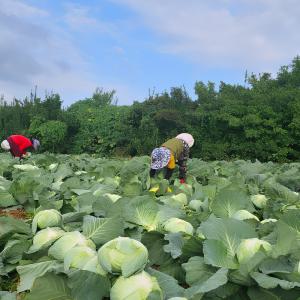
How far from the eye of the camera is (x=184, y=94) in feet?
125

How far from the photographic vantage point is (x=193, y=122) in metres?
35.2

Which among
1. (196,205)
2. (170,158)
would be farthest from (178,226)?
(170,158)

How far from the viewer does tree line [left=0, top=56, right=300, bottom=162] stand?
30.8 meters

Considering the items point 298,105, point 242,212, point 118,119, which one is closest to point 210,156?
point 298,105

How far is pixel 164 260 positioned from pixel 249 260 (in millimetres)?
519

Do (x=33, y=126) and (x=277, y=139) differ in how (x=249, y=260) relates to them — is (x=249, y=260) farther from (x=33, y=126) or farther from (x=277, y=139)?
(x=33, y=126)

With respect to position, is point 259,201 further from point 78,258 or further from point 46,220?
point 78,258

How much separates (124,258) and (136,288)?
15 centimetres

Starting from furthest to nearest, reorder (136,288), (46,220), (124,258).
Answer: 1. (46,220)
2. (124,258)
3. (136,288)

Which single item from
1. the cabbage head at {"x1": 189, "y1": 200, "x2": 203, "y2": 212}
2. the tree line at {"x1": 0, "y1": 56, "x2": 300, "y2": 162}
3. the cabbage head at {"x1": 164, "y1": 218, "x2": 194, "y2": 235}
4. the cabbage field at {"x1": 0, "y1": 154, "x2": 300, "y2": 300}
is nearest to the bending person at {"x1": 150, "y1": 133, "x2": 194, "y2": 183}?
the cabbage head at {"x1": 189, "y1": 200, "x2": 203, "y2": 212}

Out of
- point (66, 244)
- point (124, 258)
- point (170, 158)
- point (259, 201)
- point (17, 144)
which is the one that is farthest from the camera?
point (17, 144)

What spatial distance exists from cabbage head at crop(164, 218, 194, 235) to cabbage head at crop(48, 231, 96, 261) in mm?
426

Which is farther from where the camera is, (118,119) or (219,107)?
(118,119)

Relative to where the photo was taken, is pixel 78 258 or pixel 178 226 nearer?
pixel 78 258
